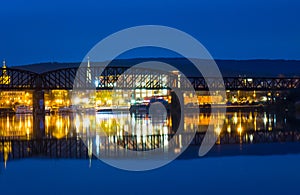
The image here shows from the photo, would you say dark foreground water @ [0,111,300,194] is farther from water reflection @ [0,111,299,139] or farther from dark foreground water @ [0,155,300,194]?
water reflection @ [0,111,299,139]

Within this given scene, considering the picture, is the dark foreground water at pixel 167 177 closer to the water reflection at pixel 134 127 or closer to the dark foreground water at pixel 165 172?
the dark foreground water at pixel 165 172

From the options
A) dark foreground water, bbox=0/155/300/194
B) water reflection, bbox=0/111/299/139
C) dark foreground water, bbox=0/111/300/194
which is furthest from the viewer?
water reflection, bbox=0/111/299/139

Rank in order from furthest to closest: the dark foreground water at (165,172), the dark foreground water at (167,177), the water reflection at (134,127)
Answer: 1. the water reflection at (134,127)
2. the dark foreground water at (165,172)
3. the dark foreground water at (167,177)

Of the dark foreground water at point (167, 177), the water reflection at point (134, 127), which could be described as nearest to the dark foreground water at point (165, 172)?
the dark foreground water at point (167, 177)

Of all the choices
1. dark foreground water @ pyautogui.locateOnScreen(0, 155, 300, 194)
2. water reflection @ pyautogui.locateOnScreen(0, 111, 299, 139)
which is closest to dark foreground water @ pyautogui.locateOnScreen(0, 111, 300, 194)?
dark foreground water @ pyautogui.locateOnScreen(0, 155, 300, 194)

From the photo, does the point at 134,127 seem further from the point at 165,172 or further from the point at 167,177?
the point at 167,177

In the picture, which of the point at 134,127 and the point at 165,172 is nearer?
the point at 165,172

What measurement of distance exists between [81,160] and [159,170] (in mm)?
5064

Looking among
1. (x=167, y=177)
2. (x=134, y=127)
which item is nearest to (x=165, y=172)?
(x=167, y=177)

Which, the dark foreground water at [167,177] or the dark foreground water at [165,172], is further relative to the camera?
the dark foreground water at [165,172]

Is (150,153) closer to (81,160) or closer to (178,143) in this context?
(81,160)

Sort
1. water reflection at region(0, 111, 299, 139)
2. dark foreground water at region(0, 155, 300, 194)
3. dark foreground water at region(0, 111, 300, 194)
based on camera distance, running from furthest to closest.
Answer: water reflection at region(0, 111, 299, 139)
dark foreground water at region(0, 111, 300, 194)
dark foreground water at region(0, 155, 300, 194)

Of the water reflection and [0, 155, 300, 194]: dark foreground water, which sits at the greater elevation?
the water reflection

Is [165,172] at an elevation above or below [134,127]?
below
